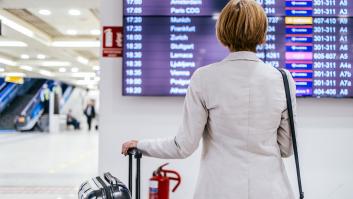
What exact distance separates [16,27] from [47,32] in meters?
2.40

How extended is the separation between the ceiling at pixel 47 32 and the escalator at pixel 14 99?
590cm

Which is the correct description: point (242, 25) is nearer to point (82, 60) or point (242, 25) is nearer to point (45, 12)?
point (45, 12)

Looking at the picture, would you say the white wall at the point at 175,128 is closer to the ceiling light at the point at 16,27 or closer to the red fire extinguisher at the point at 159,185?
the red fire extinguisher at the point at 159,185

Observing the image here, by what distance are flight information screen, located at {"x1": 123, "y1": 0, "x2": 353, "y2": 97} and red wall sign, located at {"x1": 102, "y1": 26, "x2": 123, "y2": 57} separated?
0.25 metres

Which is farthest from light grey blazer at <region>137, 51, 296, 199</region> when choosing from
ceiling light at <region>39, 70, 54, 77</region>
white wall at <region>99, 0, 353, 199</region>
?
ceiling light at <region>39, 70, 54, 77</region>

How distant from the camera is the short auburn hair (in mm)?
1488

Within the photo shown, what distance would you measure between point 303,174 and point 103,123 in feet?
6.81

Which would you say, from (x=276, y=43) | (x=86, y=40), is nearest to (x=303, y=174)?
(x=276, y=43)

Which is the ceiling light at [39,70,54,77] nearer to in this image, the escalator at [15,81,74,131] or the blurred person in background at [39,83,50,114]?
the blurred person in background at [39,83,50,114]

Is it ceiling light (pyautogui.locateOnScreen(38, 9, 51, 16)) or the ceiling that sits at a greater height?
ceiling light (pyautogui.locateOnScreen(38, 9, 51, 16))

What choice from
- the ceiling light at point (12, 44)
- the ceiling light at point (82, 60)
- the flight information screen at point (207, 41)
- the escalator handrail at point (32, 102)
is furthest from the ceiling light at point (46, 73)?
the flight information screen at point (207, 41)

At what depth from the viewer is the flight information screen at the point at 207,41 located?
12.1 ft

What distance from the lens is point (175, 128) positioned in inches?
158

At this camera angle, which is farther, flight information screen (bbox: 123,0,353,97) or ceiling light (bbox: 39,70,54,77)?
ceiling light (bbox: 39,70,54,77)
